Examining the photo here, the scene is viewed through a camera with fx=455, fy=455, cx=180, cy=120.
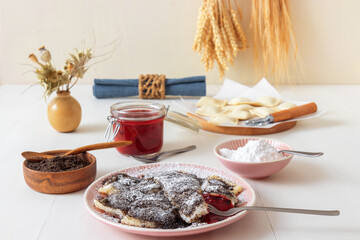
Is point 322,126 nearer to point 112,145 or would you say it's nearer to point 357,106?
point 357,106

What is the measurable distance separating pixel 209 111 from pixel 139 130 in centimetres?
40

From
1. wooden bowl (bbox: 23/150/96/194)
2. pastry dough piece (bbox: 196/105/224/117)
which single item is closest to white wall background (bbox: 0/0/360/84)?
pastry dough piece (bbox: 196/105/224/117)

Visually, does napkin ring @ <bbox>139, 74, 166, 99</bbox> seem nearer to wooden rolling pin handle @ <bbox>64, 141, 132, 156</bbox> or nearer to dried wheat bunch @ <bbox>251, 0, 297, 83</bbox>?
dried wheat bunch @ <bbox>251, 0, 297, 83</bbox>

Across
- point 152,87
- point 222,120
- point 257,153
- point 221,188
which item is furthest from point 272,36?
point 221,188

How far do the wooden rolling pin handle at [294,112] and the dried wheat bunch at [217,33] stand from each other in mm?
494

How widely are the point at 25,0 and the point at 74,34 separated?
10.8 inches

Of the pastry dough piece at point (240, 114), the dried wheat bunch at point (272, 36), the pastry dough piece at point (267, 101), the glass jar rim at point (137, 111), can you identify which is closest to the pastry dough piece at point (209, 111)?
the pastry dough piece at point (240, 114)

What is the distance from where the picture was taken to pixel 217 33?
1936 millimetres

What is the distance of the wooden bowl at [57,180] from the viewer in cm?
96

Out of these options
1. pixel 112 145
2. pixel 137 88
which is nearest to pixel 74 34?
pixel 137 88

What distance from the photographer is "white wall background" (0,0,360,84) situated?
84.4 inches

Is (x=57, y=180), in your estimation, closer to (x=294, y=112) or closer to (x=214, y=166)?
(x=214, y=166)

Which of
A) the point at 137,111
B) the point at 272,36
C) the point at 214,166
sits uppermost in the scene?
the point at 272,36

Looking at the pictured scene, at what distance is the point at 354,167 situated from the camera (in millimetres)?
1146
